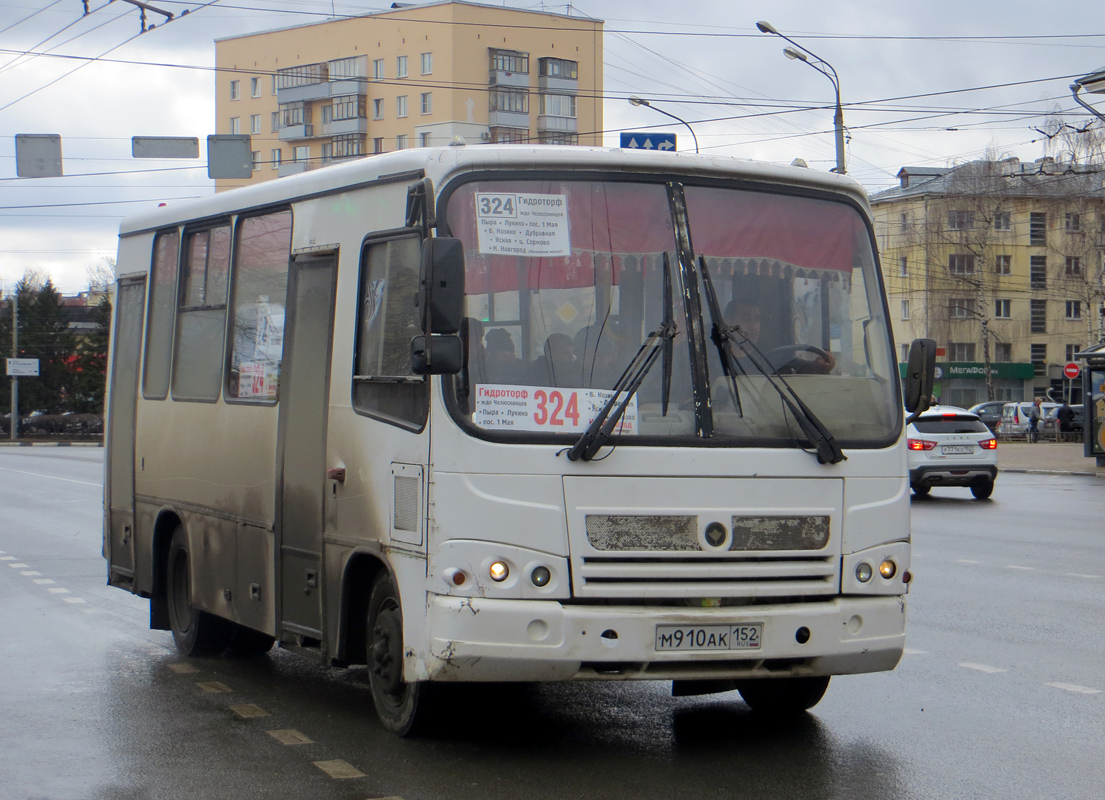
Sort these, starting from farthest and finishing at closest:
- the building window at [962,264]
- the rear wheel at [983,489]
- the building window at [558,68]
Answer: the building window at [962,264] → the building window at [558,68] → the rear wheel at [983,489]

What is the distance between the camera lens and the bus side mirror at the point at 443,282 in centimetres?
612

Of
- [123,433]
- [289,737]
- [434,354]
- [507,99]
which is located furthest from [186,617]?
[507,99]

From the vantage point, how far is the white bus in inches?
249

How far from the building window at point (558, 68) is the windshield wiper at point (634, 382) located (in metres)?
73.4

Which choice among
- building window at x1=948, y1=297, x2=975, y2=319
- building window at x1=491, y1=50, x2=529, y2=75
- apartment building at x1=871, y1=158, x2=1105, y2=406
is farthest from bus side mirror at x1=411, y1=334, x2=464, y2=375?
building window at x1=948, y1=297, x2=975, y2=319

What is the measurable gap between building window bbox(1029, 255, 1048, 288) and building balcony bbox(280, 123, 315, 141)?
4076 centimetres

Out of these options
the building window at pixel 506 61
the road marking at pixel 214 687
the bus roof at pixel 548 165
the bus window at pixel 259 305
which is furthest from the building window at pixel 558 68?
the bus roof at pixel 548 165

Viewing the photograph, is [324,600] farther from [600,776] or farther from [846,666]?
[846,666]

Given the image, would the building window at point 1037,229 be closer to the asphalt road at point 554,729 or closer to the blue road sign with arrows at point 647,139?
the blue road sign with arrows at point 647,139

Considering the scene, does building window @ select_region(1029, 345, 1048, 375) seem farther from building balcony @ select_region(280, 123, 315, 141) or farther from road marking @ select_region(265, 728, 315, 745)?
road marking @ select_region(265, 728, 315, 745)

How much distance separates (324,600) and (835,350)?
2763 millimetres

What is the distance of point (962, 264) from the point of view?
263ft

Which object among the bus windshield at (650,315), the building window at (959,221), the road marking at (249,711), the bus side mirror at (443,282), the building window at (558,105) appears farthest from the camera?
the building window at (558,105)

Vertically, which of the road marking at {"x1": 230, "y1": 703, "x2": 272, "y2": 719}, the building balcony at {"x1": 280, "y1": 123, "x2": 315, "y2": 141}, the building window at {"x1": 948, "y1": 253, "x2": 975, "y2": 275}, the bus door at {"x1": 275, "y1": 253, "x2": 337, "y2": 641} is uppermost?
the building balcony at {"x1": 280, "y1": 123, "x2": 315, "y2": 141}
